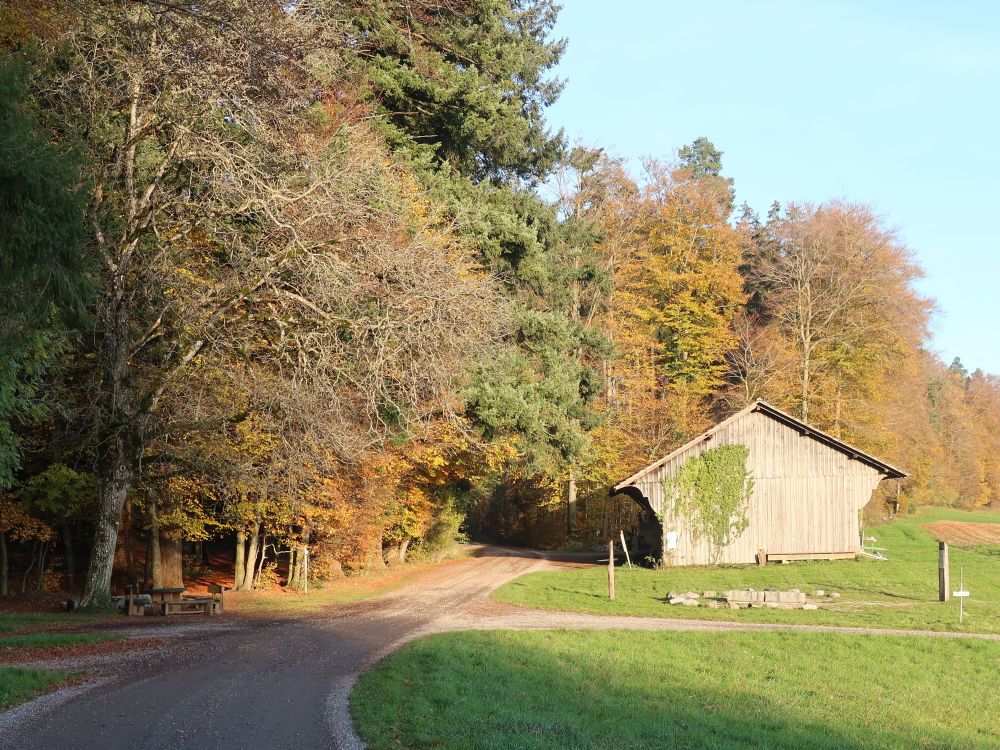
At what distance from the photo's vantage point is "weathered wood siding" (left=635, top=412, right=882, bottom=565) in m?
36.1

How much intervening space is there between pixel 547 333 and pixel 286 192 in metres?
13.3

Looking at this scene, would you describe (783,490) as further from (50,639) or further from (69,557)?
(50,639)

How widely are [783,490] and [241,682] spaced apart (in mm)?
28191

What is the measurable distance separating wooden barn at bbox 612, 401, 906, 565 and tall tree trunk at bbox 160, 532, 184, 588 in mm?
16745

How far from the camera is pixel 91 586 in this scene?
2008 cm

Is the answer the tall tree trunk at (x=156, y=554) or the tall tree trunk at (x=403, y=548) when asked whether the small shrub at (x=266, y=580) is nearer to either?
the tall tree trunk at (x=156, y=554)

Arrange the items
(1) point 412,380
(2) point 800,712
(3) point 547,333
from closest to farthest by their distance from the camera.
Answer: (2) point 800,712 → (1) point 412,380 → (3) point 547,333

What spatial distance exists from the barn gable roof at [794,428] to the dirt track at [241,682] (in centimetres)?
1485

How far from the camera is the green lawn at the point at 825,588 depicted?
20750mm

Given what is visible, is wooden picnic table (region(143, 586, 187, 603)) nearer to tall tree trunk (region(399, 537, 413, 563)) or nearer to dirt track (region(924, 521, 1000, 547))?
tall tree trunk (region(399, 537, 413, 563))

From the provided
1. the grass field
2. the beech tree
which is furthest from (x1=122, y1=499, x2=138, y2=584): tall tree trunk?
the beech tree

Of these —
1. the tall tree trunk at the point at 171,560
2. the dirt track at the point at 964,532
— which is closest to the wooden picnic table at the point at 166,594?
the tall tree trunk at the point at 171,560

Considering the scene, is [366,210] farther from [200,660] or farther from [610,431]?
[610,431]

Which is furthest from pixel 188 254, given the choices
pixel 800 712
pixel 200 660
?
pixel 800 712
